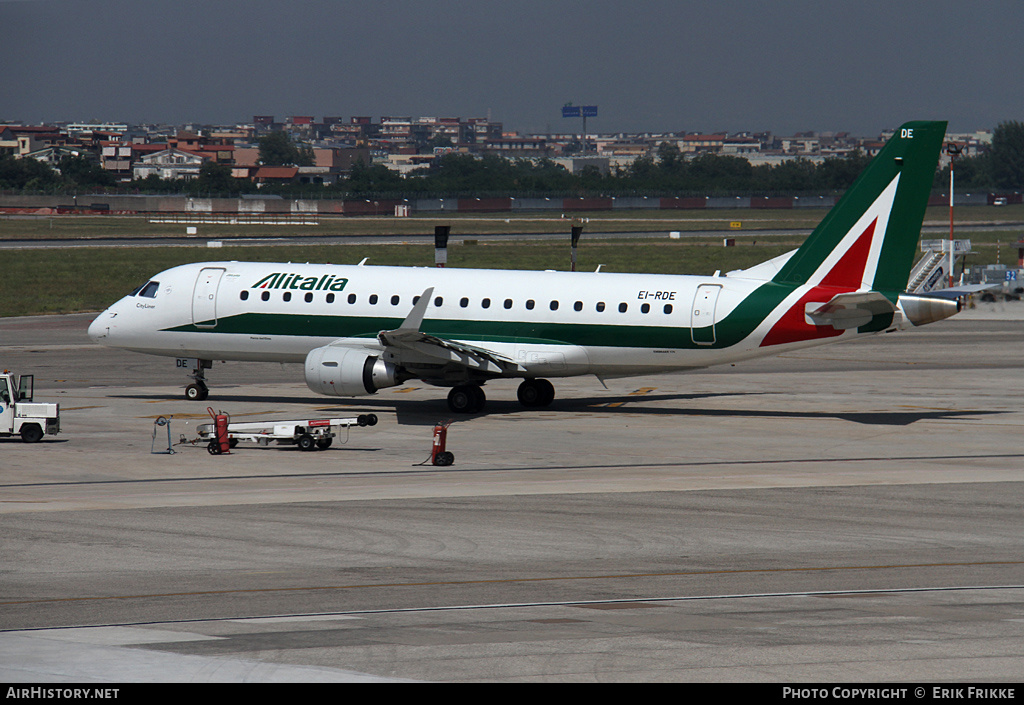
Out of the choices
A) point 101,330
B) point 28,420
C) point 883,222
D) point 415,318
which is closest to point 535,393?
point 415,318

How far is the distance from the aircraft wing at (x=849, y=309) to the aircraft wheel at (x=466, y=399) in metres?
10.5

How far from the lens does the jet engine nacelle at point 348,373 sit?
1395 inches

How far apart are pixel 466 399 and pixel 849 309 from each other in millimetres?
12144

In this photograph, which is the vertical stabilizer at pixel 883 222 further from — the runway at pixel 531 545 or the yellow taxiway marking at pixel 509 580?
the yellow taxiway marking at pixel 509 580

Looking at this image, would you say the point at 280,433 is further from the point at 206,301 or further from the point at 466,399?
the point at 206,301

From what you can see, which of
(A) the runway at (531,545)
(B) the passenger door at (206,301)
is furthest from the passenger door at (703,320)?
(B) the passenger door at (206,301)

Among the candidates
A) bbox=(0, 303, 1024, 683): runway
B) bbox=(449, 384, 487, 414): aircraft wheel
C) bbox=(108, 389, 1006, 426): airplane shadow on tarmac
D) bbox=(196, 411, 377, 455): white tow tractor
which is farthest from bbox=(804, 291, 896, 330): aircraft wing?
bbox=(196, 411, 377, 455): white tow tractor

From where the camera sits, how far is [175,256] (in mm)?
107000

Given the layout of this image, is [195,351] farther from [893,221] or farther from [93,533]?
[893,221]

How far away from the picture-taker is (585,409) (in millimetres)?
39844

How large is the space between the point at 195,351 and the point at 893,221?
23339 millimetres

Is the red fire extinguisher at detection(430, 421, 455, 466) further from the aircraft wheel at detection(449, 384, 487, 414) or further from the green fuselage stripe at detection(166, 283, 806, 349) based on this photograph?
the green fuselage stripe at detection(166, 283, 806, 349)

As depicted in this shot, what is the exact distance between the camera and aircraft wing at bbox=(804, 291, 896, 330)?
1358 inches

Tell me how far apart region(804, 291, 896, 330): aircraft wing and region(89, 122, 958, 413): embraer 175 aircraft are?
43mm
